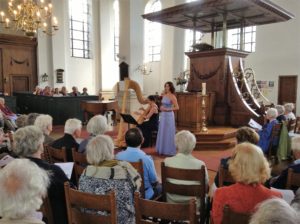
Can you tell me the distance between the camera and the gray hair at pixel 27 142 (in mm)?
2191

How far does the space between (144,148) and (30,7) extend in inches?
191

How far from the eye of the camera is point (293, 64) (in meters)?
12.1

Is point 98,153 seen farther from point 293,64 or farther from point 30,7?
point 293,64

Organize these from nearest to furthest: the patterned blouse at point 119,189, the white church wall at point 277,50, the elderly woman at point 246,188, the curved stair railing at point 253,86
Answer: the elderly woman at point 246,188 < the patterned blouse at point 119,189 < the curved stair railing at point 253,86 < the white church wall at point 277,50

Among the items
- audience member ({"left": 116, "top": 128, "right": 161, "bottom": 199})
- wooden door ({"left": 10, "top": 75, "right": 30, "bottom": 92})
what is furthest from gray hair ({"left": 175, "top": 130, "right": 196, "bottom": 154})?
wooden door ({"left": 10, "top": 75, "right": 30, "bottom": 92})

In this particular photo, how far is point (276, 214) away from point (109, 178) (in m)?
1.25

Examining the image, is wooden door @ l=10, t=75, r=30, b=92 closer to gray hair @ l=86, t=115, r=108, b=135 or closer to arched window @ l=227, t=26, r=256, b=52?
arched window @ l=227, t=26, r=256, b=52

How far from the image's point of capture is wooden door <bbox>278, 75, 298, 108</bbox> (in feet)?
39.9

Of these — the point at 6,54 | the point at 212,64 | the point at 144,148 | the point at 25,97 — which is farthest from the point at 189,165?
the point at 6,54

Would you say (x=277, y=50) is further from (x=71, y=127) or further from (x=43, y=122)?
(x=43, y=122)

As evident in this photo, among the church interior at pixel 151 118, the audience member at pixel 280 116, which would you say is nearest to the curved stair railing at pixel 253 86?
the church interior at pixel 151 118

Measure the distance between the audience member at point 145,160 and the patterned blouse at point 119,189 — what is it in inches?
23.2

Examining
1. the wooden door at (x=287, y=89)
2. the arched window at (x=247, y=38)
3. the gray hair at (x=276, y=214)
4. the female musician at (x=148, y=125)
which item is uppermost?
the arched window at (x=247, y=38)

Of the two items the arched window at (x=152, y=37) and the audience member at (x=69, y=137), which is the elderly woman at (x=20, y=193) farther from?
the arched window at (x=152, y=37)
